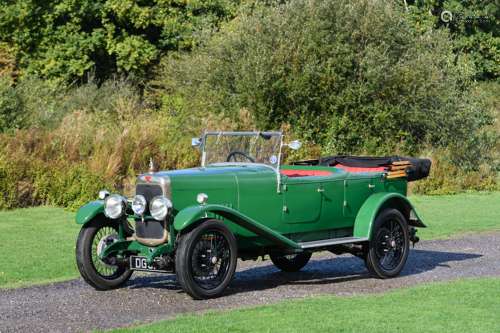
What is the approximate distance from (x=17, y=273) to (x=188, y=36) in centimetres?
2376

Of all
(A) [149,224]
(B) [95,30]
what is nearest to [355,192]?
(A) [149,224]

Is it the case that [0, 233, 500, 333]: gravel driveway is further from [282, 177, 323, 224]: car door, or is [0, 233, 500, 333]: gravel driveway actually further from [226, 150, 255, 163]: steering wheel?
[226, 150, 255, 163]: steering wheel

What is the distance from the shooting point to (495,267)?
504 inches

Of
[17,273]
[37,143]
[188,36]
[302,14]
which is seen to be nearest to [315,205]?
[17,273]

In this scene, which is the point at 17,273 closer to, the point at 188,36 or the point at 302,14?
the point at 302,14

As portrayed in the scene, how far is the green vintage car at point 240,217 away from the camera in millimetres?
10305

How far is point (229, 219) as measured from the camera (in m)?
10.7

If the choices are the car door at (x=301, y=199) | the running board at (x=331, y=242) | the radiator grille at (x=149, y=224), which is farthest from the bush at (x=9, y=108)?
the running board at (x=331, y=242)

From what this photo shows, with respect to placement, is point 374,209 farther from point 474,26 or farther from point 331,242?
point 474,26

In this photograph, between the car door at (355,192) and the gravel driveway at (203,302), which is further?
the car door at (355,192)

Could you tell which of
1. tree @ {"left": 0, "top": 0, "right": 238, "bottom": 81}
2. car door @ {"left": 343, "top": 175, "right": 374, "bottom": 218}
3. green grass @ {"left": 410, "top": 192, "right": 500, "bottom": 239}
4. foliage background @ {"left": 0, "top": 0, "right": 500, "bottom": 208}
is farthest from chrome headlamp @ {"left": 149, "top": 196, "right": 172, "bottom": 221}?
tree @ {"left": 0, "top": 0, "right": 238, "bottom": 81}

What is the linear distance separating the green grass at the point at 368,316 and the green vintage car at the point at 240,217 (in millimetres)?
1037

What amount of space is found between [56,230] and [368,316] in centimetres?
866

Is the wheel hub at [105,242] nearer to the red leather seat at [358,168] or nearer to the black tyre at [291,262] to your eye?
the black tyre at [291,262]
